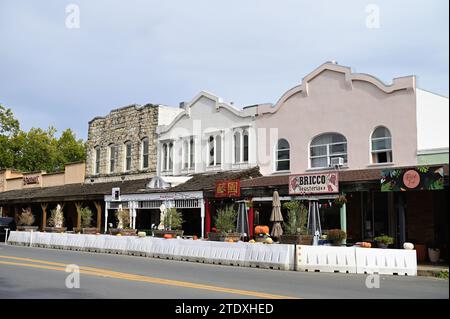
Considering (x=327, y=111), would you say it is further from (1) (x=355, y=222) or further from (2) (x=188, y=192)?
(2) (x=188, y=192)

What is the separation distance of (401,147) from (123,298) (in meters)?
14.2

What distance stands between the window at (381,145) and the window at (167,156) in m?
12.9

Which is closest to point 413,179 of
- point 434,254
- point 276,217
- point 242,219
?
point 434,254

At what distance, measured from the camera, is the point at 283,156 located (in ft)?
82.4

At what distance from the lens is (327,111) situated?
2319 centimetres

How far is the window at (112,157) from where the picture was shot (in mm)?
35600

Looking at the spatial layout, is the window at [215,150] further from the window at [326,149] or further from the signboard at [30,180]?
the signboard at [30,180]

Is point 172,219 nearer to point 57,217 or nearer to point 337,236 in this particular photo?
point 337,236

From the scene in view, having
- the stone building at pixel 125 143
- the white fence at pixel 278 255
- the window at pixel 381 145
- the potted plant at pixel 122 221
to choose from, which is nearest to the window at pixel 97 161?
the stone building at pixel 125 143

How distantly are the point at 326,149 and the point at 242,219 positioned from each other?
462 cm

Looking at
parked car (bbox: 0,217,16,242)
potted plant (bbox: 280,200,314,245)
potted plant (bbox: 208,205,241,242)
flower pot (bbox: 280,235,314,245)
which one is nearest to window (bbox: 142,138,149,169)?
parked car (bbox: 0,217,16,242)
